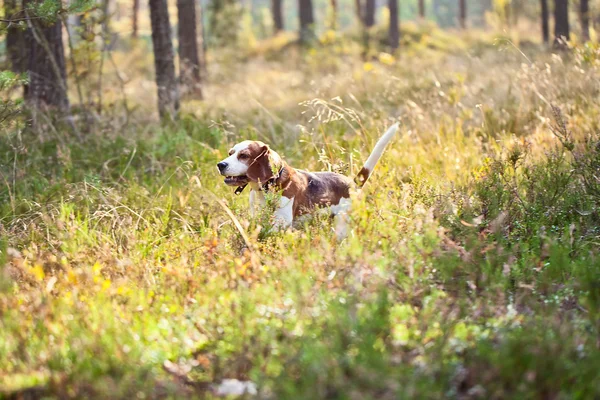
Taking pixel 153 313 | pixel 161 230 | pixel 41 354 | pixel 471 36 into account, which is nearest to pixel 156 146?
pixel 161 230

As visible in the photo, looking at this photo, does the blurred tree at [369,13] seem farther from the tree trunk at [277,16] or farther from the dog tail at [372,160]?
the dog tail at [372,160]

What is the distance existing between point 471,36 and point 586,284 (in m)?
21.5

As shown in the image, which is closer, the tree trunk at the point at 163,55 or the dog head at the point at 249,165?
the dog head at the point at 249,165

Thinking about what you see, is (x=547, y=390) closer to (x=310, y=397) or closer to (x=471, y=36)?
(x=310, y=397)

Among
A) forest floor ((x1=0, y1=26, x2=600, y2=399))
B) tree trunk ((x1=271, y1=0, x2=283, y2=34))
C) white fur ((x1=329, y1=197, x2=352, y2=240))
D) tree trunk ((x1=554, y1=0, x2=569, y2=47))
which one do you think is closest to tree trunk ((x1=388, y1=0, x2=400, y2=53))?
tree trunk ((x1=554, y1=0, x2=569, y2=47))

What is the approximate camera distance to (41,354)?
287 centimetres

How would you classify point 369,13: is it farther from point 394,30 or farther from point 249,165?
point 249,165

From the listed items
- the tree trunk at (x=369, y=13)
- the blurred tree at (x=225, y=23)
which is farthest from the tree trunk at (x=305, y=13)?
the tree trunk at (x=369, y=13)

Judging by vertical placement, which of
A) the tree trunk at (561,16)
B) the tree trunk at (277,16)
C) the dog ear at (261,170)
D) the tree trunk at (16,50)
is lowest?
the tree trunk at (277,16)

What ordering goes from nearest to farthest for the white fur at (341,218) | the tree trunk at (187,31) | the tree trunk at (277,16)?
the white fur at (341,218) < the tree trunk at (187,31) < the tree trunk at (277,16)

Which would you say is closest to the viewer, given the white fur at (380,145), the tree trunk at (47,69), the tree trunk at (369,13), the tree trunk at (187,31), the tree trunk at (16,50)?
the white fur at (380,145)

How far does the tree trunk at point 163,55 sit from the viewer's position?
27.8ft

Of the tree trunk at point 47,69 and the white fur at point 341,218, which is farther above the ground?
the tree trunk at point 47,69

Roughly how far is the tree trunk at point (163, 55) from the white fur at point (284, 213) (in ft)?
14.7
